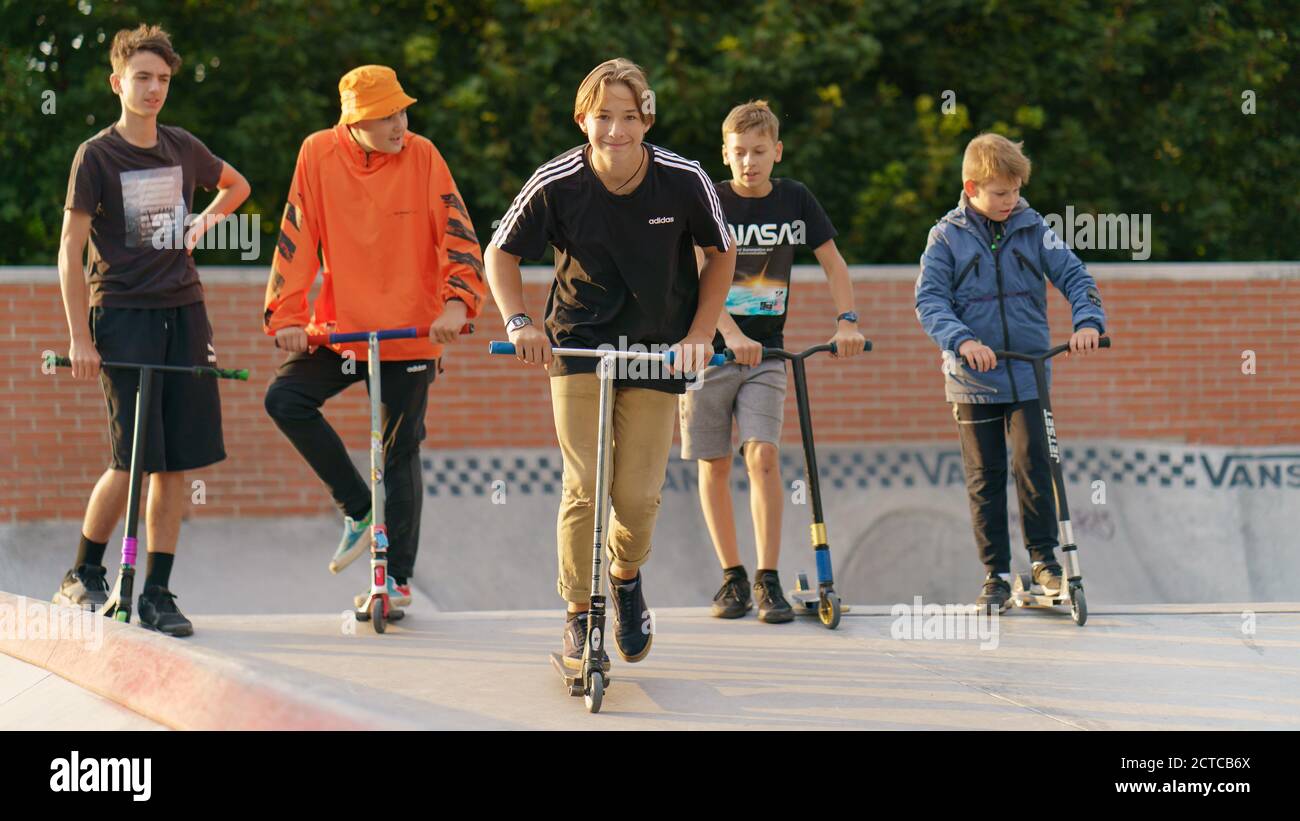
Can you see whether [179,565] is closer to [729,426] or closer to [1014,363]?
[729,426]

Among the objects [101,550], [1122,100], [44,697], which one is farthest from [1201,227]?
[44,697]

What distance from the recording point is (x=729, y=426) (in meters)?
6.41

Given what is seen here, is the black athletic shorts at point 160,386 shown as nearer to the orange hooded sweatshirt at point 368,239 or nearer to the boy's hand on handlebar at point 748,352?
the orange hooded sweatshirt at point 368,239

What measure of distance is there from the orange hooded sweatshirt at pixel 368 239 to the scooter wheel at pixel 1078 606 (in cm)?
277

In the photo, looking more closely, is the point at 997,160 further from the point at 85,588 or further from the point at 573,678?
the point at 85,588

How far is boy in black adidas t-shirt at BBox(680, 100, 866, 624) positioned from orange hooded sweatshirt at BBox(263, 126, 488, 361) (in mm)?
1131

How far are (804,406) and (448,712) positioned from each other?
2.70m

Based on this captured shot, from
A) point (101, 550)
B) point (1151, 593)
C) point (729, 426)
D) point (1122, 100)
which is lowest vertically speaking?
point (1151, 593)

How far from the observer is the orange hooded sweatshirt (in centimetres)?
598

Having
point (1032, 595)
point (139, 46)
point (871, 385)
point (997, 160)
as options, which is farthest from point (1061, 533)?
point (139, 46)

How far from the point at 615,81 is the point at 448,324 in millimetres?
1623

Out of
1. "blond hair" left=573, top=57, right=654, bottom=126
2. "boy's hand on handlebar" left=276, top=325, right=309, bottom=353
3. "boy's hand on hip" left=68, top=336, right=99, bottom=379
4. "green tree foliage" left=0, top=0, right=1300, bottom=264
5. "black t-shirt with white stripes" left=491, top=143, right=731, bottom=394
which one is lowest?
"boy's hand on hip" left=68, top=336, right=99, bottom=379

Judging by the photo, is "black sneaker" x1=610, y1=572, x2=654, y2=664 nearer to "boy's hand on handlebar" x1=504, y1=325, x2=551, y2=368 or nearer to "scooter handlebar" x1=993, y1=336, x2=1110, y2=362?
"boy's hand on handlebar" x1=504, y1=325, x2=551, y2=368

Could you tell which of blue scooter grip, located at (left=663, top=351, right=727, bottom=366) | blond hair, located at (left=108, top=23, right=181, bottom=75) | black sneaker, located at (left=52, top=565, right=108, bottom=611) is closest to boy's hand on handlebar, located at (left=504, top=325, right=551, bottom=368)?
blue scooter grip, located at (left=663, top=351, right=727, bottom=366)
